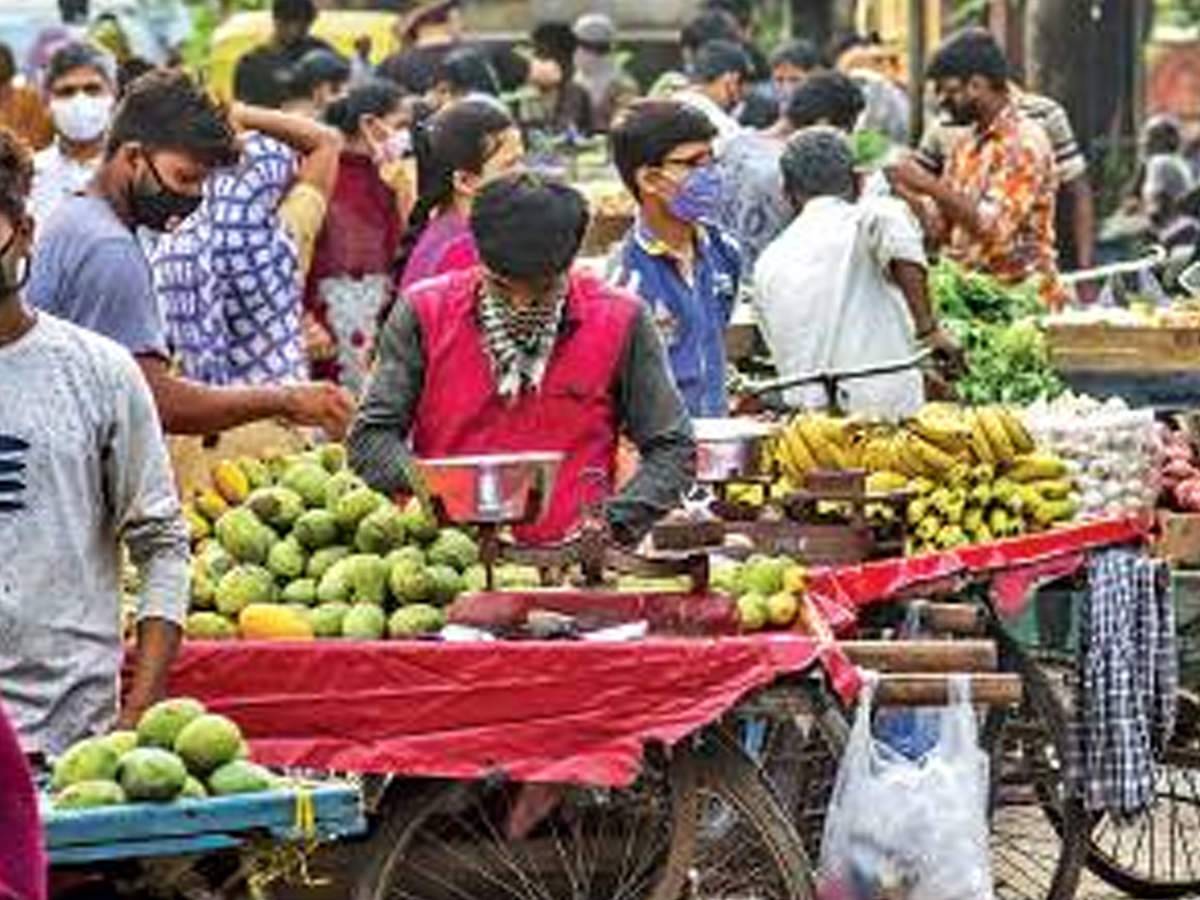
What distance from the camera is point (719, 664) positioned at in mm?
8555

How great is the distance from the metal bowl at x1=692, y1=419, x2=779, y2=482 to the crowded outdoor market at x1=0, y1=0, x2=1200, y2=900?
15mm

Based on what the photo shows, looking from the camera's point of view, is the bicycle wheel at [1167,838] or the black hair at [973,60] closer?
the bicycle wheel at [1167,838]

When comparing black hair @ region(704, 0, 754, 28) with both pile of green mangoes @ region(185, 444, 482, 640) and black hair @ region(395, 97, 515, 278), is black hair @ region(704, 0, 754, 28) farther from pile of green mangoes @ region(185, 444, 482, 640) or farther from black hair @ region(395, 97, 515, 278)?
pile of green mangoes @ region(185, 444, 482, 640)

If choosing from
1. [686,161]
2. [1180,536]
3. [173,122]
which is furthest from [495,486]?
[1180,536]

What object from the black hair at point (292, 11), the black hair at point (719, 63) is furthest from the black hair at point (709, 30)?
the black hair at point (719, 63)

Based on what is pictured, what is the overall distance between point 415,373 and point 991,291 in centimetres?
488

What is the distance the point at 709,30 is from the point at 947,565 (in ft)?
48.6

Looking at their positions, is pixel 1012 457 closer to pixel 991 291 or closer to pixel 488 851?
pixel 488 851

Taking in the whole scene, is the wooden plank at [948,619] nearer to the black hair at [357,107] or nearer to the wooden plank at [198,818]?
the wooden plank at [198,818]

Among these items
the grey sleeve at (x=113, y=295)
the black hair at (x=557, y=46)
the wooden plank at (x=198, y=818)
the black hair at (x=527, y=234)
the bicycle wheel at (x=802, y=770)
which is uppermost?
the black hair at (x=527, y=234)

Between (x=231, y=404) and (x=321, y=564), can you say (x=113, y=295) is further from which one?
(x=321, y=564)

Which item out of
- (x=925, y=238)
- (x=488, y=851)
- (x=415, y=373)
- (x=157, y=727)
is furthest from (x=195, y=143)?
(x=925, y=238)

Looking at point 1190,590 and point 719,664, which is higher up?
point 719,664

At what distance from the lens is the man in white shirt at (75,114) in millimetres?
13828
